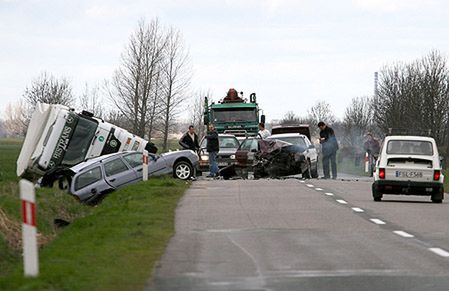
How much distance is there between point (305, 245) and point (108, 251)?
281cm

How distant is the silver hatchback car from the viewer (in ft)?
94.4

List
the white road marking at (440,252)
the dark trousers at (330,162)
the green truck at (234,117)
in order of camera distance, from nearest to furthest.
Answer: the white road marking at (440,252)
the dark trousers at (330,162)
the green truck at (234,117)

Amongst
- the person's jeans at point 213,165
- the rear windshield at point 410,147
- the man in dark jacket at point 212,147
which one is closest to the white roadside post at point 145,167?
the man in dark jacket at point 212,147

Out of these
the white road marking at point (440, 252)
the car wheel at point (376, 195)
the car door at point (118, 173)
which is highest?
the car door at point (118, 173)

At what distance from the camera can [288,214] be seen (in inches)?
762

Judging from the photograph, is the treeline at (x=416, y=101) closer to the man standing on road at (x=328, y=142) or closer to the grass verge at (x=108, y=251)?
the man standing on road at (x=328, y=142)

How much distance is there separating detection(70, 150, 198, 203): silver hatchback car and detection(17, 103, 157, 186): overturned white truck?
4.64 meters

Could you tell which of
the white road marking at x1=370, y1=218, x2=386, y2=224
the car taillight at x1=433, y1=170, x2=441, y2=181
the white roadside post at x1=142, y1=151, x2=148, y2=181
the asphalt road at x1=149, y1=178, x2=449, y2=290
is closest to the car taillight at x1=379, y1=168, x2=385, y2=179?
the asphalt road at x1=149, y1=178, x2=449, y2=290

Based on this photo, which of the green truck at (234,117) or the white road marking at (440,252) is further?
the green truck at (234,117)

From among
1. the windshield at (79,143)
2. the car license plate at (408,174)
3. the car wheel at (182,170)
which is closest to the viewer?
the car license plate at (408,174)

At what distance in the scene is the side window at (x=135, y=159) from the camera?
101 ft

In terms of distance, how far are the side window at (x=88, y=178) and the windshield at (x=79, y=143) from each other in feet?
20.9

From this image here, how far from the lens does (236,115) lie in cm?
4869

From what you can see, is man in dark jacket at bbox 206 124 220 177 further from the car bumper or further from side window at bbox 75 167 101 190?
the car bumper
